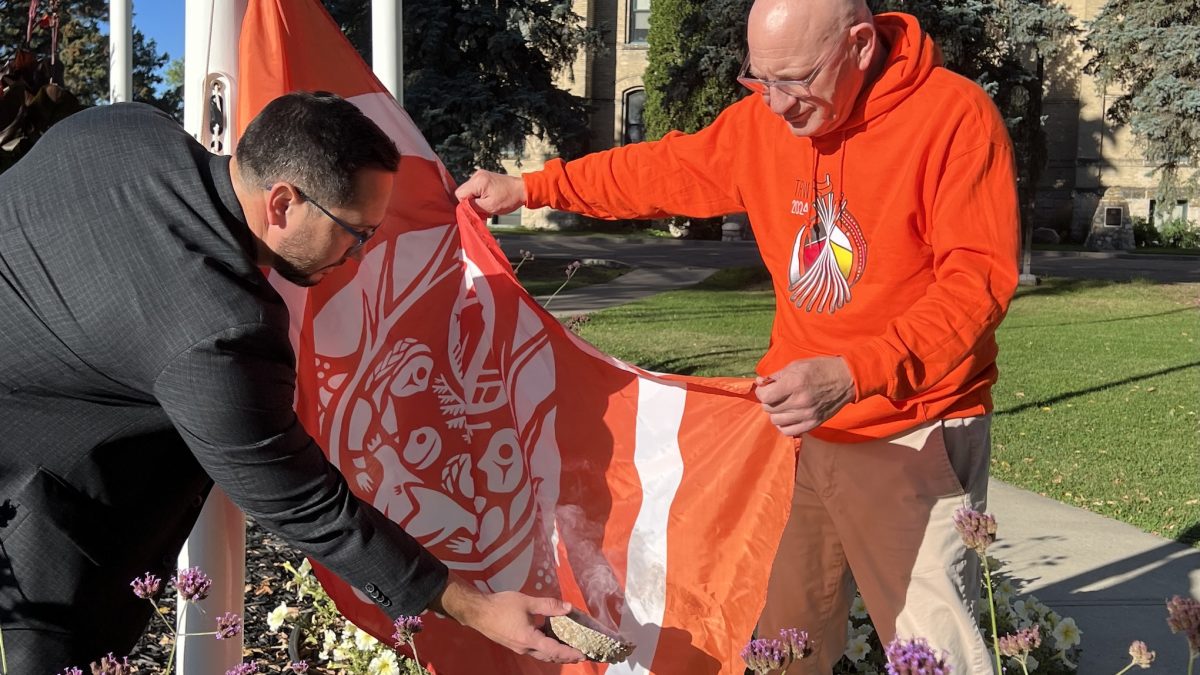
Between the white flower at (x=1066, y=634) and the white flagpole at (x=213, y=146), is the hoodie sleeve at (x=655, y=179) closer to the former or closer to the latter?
the white flagpole at (x=213, y=146)

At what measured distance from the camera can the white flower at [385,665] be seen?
146 inches

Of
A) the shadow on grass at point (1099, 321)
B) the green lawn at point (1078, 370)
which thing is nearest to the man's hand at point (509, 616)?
the green lawn at point (1078, 370)

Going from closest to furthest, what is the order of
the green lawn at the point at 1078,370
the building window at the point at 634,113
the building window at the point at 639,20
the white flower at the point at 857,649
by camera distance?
the white flower at the point at 857,649 < the green lawn at the point at 1078,370 < the building window at the point at 639,20 < the building window at the point at 634,113

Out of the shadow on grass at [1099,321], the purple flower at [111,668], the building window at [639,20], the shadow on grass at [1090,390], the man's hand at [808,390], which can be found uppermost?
the building window at [639,20]

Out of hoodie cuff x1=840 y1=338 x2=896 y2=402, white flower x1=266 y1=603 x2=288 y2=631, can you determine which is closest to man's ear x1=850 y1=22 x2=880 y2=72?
hoodie cuff x1=840 y1=338 x2=896 y2=402

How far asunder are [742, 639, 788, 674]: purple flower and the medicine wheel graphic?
1009 millimetres

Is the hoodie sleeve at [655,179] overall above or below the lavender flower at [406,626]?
above

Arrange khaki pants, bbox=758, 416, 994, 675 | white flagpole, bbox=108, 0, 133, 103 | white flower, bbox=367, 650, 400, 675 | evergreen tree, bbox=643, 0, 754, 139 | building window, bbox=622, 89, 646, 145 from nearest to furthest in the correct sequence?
1. khaki pants, bbox=758, 416, 994, 675
2. white flower, bbox=367, 650, 400, 675
3. white flagpole, bbox=108, 0, 133, 103
4. evergreen tree, bbox=643, 0, 754, 139
5. building window, bbox=622, 89, 646, 145

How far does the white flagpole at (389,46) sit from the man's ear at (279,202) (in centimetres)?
200

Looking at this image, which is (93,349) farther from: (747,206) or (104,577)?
(747,206)

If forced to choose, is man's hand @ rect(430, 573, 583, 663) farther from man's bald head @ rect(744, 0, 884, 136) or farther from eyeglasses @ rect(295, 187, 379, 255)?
man's bald head @ rect(744, 0, 884, 136)

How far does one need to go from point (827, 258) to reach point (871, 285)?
0.47 feet

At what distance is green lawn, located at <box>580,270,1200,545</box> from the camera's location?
7930mm

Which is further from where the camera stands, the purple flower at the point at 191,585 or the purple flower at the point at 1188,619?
the purple flower at the point at 191,585
